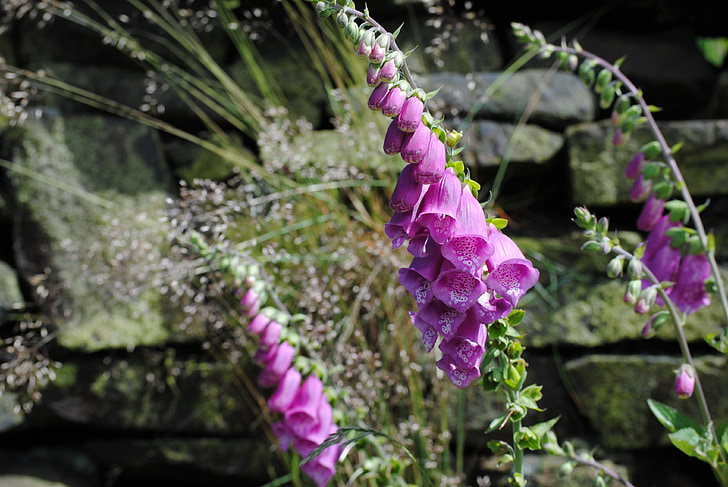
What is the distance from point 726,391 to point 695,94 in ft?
3.38

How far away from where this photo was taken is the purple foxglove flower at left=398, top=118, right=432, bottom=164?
639mm

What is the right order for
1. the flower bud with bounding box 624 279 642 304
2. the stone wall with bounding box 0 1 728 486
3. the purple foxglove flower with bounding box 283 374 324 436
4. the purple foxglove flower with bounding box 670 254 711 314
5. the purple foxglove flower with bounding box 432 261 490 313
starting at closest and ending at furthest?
the purple foxglove flower with bounding box 432 261 490 313 → the flower bud with bounding box 624 279 642 304 → the purple foxglove flower with bounding box 670 254 711 314 → the purple foxglove flower with bounding box 283 374 324 436 → the stone wall with bounding box 0 1 728 486

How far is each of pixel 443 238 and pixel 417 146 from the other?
107mm

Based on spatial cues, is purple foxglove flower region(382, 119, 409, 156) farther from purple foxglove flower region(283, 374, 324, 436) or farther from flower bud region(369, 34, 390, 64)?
purple foxglove flower region(283, 374, 324, 436)

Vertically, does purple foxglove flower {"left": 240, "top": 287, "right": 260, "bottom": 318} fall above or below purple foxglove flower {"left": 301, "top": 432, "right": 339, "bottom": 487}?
above

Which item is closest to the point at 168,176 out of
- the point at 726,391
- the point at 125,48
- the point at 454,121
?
the point at 125,48

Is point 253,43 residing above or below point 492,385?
above

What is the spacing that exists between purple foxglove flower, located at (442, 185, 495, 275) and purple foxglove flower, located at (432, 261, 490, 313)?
0.01 meters

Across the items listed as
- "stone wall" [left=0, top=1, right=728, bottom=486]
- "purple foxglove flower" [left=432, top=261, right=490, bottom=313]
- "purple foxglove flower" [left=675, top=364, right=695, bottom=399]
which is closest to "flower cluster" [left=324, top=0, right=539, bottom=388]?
"purple foxglove flower" [left=432, top=261, right=490, bottom=313]

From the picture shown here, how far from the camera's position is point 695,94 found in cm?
198

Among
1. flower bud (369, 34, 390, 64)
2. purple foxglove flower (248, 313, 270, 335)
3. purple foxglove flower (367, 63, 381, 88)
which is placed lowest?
purple foxglove flower (248, 313, 270, 335)

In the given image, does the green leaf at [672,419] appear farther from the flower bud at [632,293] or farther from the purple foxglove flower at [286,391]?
the purple foxglove flower at [286,391]

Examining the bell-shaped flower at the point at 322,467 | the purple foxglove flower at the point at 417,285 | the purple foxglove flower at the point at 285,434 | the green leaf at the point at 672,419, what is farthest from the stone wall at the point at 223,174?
the purple foxglove flower at the point at 417,285

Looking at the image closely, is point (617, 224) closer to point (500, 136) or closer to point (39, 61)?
point (500, 136)
